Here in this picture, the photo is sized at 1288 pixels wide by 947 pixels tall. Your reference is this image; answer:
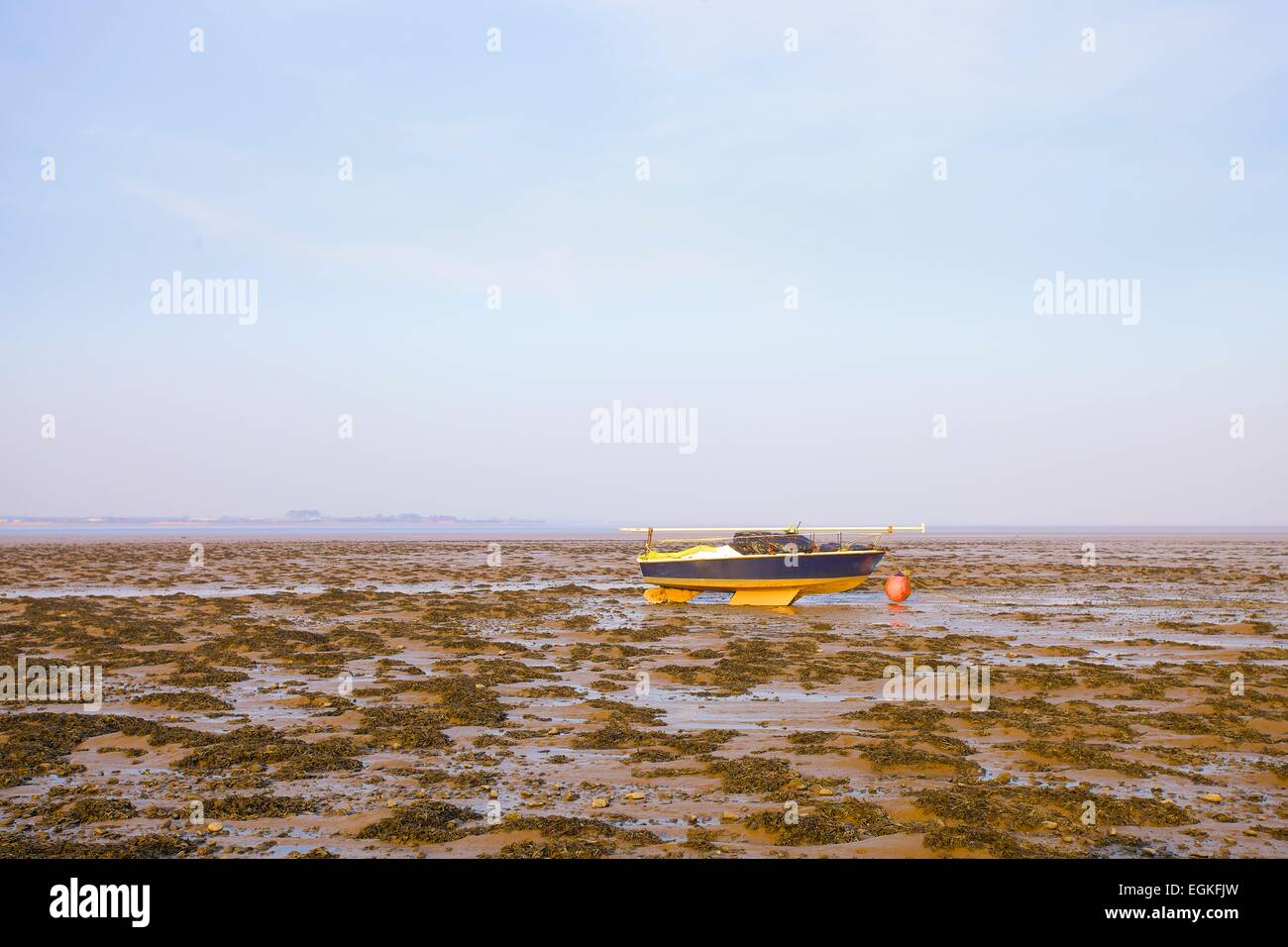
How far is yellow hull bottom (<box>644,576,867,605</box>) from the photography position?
33688mm

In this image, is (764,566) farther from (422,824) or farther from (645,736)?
(422,824)

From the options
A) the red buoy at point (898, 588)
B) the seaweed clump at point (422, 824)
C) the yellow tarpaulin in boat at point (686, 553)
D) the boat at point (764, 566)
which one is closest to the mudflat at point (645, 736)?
the seaweed clump at point (422, 824)

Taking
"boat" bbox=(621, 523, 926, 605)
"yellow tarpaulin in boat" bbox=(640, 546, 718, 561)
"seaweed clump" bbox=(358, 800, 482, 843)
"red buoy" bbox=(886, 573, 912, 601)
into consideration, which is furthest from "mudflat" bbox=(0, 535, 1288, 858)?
"yellow tarpaulin in boat" bbox=(640, 546, 718, 561)

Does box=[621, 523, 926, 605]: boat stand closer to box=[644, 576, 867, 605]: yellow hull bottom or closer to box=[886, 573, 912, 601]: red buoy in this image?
box=[644, 576, 867, 605]: yellow hull bottom

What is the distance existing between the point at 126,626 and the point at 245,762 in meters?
17.5

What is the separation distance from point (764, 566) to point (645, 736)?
20110 millimetres

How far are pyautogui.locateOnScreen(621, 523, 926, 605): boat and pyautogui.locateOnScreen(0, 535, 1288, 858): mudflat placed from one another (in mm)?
3443

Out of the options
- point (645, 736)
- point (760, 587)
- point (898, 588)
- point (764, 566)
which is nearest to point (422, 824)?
point (645, 736)

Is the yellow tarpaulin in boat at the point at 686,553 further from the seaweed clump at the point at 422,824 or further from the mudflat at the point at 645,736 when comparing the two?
the seaweed clump at the point at 422,824

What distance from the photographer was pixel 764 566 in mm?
33188

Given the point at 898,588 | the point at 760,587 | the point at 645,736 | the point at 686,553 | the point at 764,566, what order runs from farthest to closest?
the point at 686,553 → the point at 898,588 → the point at 760,587 → the point at 764,566 → the point at 645,736
